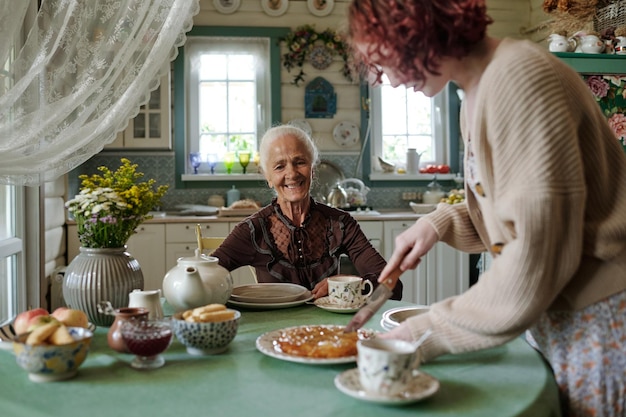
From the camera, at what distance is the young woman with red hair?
1033 millimetres

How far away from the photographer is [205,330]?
133 centimetres

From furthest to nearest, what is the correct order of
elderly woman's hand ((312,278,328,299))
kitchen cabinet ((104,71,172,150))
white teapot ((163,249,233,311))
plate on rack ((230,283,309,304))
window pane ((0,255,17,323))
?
kitchen cabinet ((104,71,172,150))
window pane ((0,255,17,323))
elderly woman's hand ((312,278,328,299))
plate on rack ((230,283,309,304))
white teapot ((163,249,233,311))

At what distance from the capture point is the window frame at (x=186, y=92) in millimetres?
5137

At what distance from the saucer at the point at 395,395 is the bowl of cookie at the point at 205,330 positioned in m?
0.31

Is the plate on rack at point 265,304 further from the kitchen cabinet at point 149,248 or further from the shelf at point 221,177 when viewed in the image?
the shelf at point 221,177

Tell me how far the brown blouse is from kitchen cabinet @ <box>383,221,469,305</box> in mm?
2262

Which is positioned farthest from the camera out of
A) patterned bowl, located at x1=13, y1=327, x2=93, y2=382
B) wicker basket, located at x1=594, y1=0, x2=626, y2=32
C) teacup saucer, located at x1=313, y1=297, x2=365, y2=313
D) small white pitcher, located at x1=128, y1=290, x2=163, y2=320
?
wicker basket, located at x1=594, y1=0, x2=626, y2=32

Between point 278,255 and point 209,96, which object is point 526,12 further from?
point 278,255

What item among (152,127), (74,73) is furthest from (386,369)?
(152,127)

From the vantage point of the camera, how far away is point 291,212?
256cm

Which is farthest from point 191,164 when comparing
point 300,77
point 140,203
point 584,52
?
point 140,203

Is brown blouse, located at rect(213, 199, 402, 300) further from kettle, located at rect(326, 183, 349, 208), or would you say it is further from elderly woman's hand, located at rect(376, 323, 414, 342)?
kettle, located at rect(326, 183, 349, 208)

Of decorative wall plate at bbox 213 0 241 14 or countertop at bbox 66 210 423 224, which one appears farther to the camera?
decorative wall plate at bbox 213 0 241 14

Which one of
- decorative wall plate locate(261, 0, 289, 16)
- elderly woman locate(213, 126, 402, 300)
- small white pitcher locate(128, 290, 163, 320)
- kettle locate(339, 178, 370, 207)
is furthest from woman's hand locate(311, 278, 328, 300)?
decorative wall plate locate(261, 0, 289, 16)
